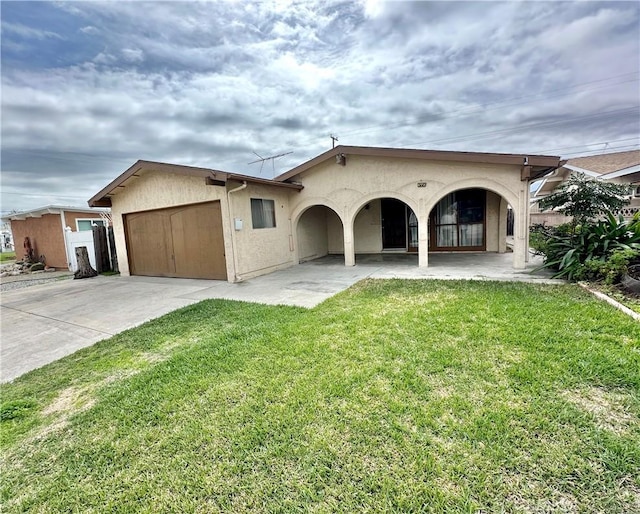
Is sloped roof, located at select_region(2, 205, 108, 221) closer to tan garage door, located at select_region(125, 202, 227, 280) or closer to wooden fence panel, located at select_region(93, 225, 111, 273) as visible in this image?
wooden fence panel, located at select_region(93, 225, 111, 273)

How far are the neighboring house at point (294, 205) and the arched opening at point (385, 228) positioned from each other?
1071mm

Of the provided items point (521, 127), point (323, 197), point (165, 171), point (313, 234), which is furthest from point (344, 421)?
point (521, 127)

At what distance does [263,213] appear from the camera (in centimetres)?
1073

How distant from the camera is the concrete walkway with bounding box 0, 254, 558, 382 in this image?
5.26 m

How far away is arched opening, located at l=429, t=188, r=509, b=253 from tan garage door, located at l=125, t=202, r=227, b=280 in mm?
9083

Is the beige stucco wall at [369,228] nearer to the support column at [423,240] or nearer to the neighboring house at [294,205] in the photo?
the neighboring house at [294,205]

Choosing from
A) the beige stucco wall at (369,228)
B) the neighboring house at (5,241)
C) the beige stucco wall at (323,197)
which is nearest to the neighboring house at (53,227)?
the beige stucco wall at (323,197)

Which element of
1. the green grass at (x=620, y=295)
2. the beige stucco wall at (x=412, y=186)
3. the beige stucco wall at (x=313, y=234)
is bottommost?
the green grass at (x=620, y=295)

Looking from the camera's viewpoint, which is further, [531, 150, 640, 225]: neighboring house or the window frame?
[531, 150, 640, 225]: neighboring house

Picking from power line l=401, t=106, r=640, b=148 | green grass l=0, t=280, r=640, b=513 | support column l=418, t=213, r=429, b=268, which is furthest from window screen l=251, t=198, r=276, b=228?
power line l=401, t=106, r=640, b=148

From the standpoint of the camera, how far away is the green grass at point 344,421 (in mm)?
2008

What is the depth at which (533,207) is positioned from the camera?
24.8m

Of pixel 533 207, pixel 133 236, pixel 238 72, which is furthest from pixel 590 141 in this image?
pixel 133 236

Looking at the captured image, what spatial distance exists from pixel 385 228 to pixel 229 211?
25.8 ft
